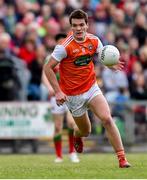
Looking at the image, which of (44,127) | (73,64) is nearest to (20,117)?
(44,127)

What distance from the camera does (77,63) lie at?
12836 mm

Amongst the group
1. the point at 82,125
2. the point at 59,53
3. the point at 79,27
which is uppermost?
the point at 79,27

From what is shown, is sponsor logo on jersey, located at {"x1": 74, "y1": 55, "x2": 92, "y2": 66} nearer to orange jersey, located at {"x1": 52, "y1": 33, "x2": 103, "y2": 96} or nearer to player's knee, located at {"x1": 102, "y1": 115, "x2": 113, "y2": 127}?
orange jersey, located at {"x1": 52, "y1": 33, "x2": 103, "y2": 96}

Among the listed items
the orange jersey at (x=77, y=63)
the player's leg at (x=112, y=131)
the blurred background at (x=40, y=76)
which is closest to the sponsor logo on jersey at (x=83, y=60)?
the orange jersey at (x=77, y=63)

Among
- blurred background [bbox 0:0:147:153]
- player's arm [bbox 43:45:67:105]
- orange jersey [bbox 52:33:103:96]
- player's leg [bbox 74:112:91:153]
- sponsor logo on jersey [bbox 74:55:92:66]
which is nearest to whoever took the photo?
player's arm [bbox 43:45:67:105]

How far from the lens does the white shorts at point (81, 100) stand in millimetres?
12760

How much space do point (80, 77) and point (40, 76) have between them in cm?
859

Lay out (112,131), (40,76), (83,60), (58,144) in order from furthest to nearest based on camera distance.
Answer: (40,76) < (58,144) < (83,60) < (112,131)

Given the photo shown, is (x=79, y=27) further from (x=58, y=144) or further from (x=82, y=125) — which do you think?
(x=58, y=144)

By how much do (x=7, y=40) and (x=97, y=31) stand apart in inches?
169

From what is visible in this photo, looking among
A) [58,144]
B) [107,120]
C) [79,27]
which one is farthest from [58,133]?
[79,27]

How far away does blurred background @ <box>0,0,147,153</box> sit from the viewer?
68.2 ft

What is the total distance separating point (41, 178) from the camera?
1094cm

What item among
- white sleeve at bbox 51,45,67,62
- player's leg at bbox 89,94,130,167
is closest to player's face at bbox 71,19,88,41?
white sleeve at bbox 51,45,67,62
